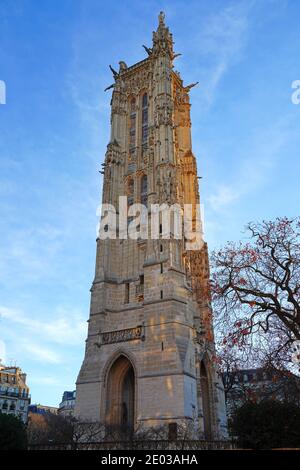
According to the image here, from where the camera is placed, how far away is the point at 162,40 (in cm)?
3728

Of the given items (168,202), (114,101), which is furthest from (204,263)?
(114,101)

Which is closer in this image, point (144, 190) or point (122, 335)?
point (122, 335)

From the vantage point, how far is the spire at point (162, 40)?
3684cm

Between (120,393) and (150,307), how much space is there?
5786 mm

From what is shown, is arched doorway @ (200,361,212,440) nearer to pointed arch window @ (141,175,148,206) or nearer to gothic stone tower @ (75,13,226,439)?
gothic stone tower @ (75,13,226,439)

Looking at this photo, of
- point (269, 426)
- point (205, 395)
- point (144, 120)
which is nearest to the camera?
point (269, 426)

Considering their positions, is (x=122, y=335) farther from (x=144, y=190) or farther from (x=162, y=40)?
(x=162, y=40)

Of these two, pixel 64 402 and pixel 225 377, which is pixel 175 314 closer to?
pixel 225 377

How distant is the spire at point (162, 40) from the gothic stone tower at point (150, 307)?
0.14 meters

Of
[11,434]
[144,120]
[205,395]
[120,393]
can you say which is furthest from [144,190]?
[11,434]

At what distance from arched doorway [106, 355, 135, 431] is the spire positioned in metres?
27.4

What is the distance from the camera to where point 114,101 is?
37750 mm

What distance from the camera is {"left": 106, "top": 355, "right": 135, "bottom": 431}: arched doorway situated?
24634 mm
